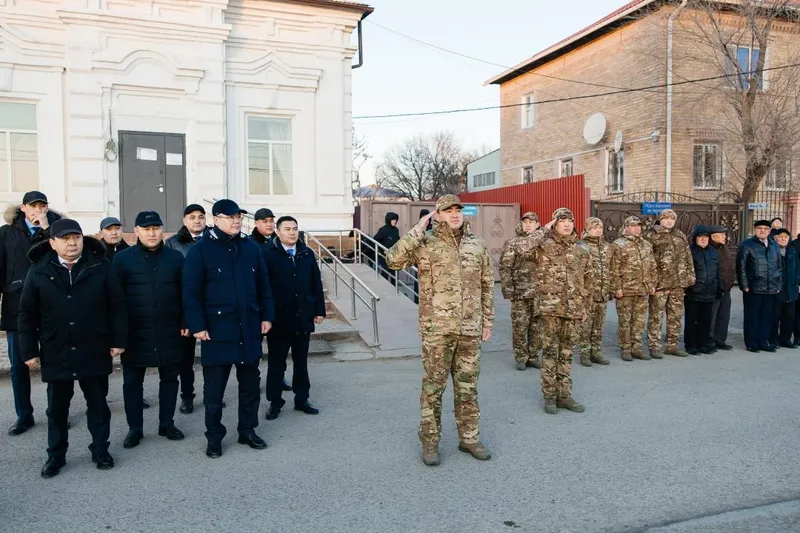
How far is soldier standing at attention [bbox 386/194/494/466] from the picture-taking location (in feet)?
14.6

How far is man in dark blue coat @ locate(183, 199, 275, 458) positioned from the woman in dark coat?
6335mm

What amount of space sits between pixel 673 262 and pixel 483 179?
29.3 metres

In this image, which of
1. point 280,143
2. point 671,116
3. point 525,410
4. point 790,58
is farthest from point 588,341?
point 790,58

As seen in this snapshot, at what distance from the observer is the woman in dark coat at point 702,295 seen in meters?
8.45

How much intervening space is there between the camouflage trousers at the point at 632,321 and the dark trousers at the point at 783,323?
96.3 inches

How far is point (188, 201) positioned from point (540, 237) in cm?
829

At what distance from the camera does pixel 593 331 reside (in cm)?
802

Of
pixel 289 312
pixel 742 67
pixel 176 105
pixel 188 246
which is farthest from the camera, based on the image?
pixel 742 67

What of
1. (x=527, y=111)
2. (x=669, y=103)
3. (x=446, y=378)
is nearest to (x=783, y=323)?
(x=446, y=378)

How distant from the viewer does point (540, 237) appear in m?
5.79

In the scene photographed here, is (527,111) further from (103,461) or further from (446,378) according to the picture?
(103,461)

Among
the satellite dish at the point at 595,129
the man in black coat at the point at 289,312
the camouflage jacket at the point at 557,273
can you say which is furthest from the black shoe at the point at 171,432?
the satellite dish at the point at 595,129

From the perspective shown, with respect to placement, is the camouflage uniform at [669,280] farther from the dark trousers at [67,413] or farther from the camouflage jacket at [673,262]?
the dark trousers at [67,413]

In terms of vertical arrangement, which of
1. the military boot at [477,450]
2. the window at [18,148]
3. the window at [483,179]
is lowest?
the military boot at [477,450]
